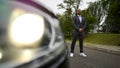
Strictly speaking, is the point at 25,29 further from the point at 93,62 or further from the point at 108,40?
the point at 108,40

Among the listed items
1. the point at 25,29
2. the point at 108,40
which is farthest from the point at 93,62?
the point at 108,40

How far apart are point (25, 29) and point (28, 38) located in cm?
5

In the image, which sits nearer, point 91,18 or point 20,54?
point 20,54

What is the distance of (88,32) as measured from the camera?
161 ft

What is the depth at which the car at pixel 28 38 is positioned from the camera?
54.2 inches

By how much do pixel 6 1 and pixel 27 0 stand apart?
0.15 meters

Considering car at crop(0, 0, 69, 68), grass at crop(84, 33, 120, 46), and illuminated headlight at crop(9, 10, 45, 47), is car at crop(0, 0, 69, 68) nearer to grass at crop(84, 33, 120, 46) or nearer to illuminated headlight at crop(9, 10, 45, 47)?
illuminated headlight at crop(9, 10, 45, 47)

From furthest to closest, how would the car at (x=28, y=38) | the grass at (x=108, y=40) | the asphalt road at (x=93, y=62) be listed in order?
the grass at (x=108, y=40) < the asphalt road at (x=93, y=62) < the car at (x=28, y=38)

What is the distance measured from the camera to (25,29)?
1494mm

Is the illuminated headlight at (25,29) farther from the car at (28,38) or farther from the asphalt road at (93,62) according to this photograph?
the asphalt road at (93,62)

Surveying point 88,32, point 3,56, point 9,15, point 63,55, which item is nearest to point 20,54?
point 3,56

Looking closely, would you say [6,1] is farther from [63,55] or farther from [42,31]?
[63,55]

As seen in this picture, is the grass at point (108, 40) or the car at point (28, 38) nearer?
the car at point (28, 38)

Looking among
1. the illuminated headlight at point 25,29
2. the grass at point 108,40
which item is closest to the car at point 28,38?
the illuminated headlight at point 25,29
